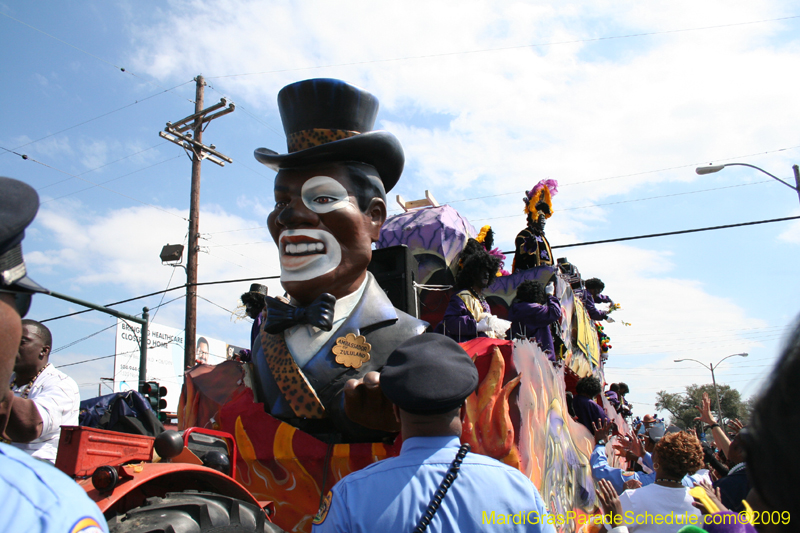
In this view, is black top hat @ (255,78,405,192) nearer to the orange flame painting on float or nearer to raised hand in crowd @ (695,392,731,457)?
the orange flame painting on float

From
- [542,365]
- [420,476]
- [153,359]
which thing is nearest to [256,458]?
[542,365]

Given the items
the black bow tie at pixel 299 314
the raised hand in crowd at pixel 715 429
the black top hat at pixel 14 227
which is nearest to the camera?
the black top hat at pixel 14 227

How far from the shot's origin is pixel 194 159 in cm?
1460

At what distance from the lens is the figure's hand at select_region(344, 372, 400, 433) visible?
355cm

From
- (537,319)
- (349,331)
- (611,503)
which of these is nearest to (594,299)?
(537,319)

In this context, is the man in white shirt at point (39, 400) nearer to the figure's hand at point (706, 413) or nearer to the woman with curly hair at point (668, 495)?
the woman with curly hair at point (668, 495)

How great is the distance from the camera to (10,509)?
2.81 ft

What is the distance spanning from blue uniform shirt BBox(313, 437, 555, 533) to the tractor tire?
838 millimetres

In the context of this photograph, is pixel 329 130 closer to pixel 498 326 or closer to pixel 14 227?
pixel 498 326

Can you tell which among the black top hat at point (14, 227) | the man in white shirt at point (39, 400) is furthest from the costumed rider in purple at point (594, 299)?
the black top hat at point (14, 227)

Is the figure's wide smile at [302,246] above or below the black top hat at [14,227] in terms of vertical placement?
above

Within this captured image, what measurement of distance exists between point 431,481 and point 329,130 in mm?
3263

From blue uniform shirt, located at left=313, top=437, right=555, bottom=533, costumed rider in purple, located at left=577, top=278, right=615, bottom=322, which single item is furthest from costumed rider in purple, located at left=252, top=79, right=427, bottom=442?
costumed rider in purple, located at left=577, top=278, right=615, bottom=322

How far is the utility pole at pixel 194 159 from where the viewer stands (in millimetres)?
13516
